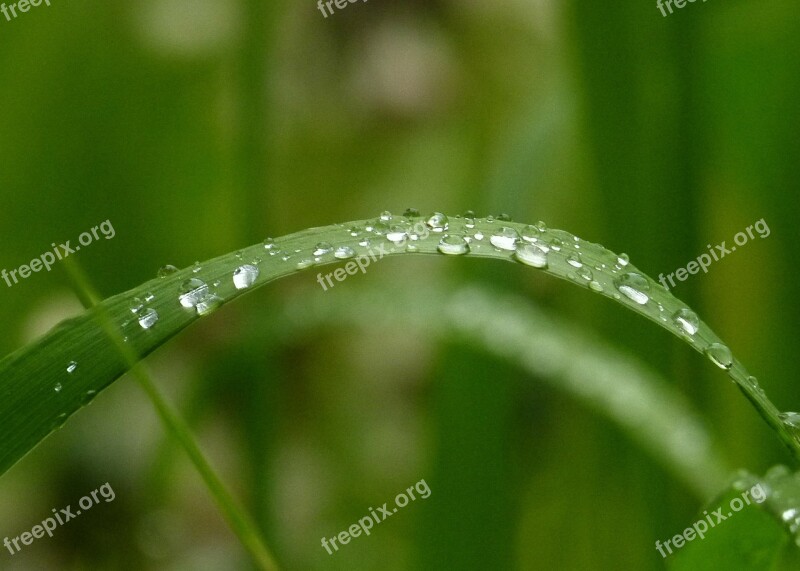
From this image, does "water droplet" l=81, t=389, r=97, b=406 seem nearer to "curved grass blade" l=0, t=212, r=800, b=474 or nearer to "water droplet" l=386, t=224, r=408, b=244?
"curved grass blade" l=0, t=212, r=800, b=474

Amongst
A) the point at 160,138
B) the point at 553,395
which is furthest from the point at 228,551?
the point at 160,138

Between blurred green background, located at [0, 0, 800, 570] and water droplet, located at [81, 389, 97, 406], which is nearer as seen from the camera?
water droplet, located at [81, 389, 97, 406]

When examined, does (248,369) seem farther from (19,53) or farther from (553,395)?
(19,53)

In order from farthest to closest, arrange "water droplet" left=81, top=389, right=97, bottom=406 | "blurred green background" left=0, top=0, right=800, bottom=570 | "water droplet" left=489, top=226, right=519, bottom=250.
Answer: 1. "blurred green background" left=0, top=0, right=800, bottom=570
2. "water droplet" left=489, top=226, right=519, bottom=250
3. "water droplet" left=81, top=389, right=97, bottom=406

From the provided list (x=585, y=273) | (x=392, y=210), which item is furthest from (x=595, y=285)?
(x=392, y=210)

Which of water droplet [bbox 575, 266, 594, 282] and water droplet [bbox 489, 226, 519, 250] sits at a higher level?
water droplet [bbox 489, 226, 519, 250]

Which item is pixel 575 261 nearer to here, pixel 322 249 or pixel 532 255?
pixel 532 255

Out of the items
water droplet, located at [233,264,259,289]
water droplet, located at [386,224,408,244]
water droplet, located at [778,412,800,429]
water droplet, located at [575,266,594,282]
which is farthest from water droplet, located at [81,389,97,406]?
water droplet, located at [778,412,800,429]
